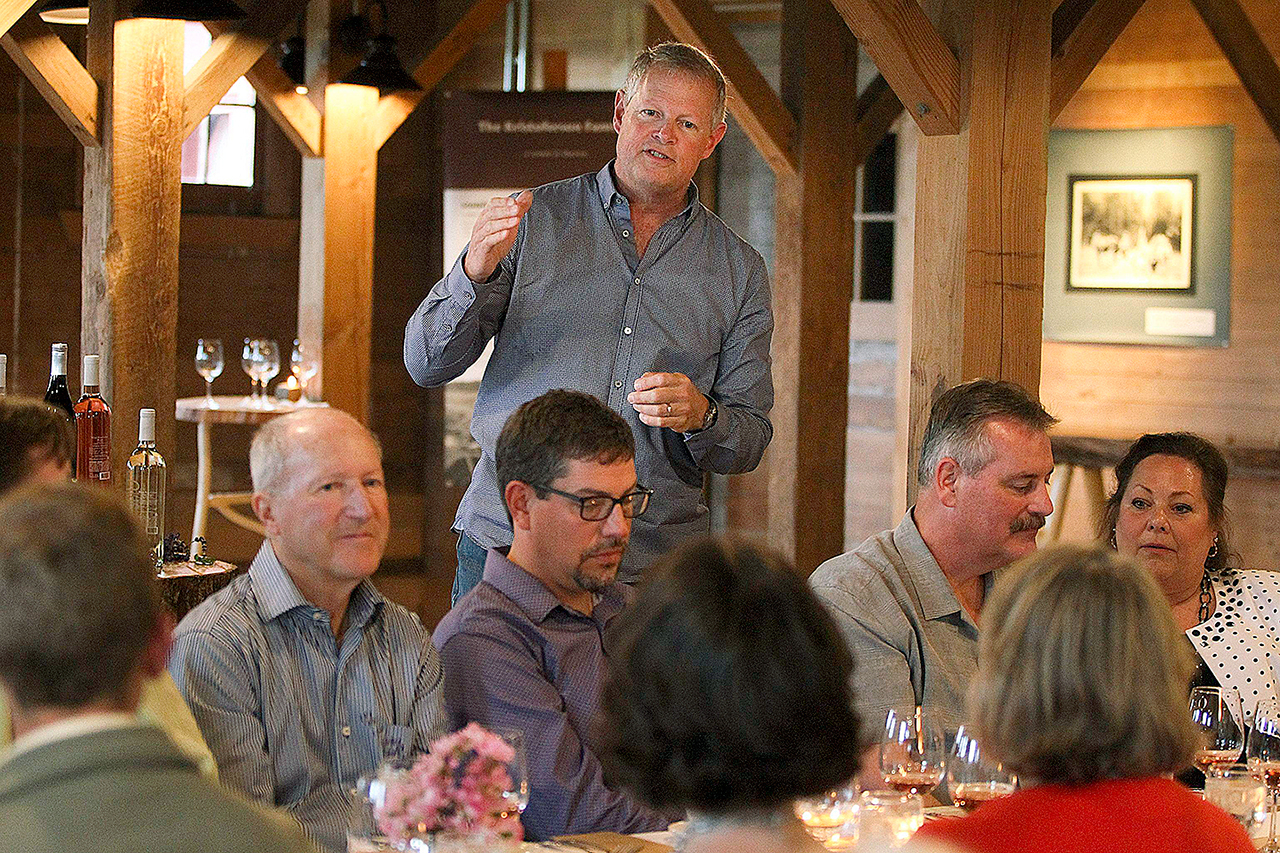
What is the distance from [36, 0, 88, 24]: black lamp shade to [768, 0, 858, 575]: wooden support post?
8.13ft

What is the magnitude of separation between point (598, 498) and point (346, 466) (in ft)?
1.33

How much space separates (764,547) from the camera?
1.46 m

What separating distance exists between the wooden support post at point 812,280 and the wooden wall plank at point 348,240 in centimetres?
197

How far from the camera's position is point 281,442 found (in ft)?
7.95

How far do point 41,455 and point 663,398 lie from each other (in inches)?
43.5

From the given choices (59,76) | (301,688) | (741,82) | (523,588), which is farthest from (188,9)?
(301,688)

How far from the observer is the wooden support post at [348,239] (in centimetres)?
691

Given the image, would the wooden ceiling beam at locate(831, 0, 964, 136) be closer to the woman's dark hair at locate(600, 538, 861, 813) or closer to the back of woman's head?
the back of woman's head

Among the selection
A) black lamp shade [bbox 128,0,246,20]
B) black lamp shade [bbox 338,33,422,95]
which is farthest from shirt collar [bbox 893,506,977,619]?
black lamp shade [bbox 338,33,422,95]

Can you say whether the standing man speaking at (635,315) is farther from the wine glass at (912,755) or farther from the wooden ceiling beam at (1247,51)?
the wooden ceiling beam at (1247,51)

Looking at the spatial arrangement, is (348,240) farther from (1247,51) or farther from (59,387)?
(1247,51)

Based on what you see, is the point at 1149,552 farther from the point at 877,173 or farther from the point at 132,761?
the point at 877,173

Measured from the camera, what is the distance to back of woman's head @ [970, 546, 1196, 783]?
5.32 ft

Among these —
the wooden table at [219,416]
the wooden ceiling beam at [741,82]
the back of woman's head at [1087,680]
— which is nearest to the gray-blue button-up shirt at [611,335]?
the back of woman's head at [1087,680]
